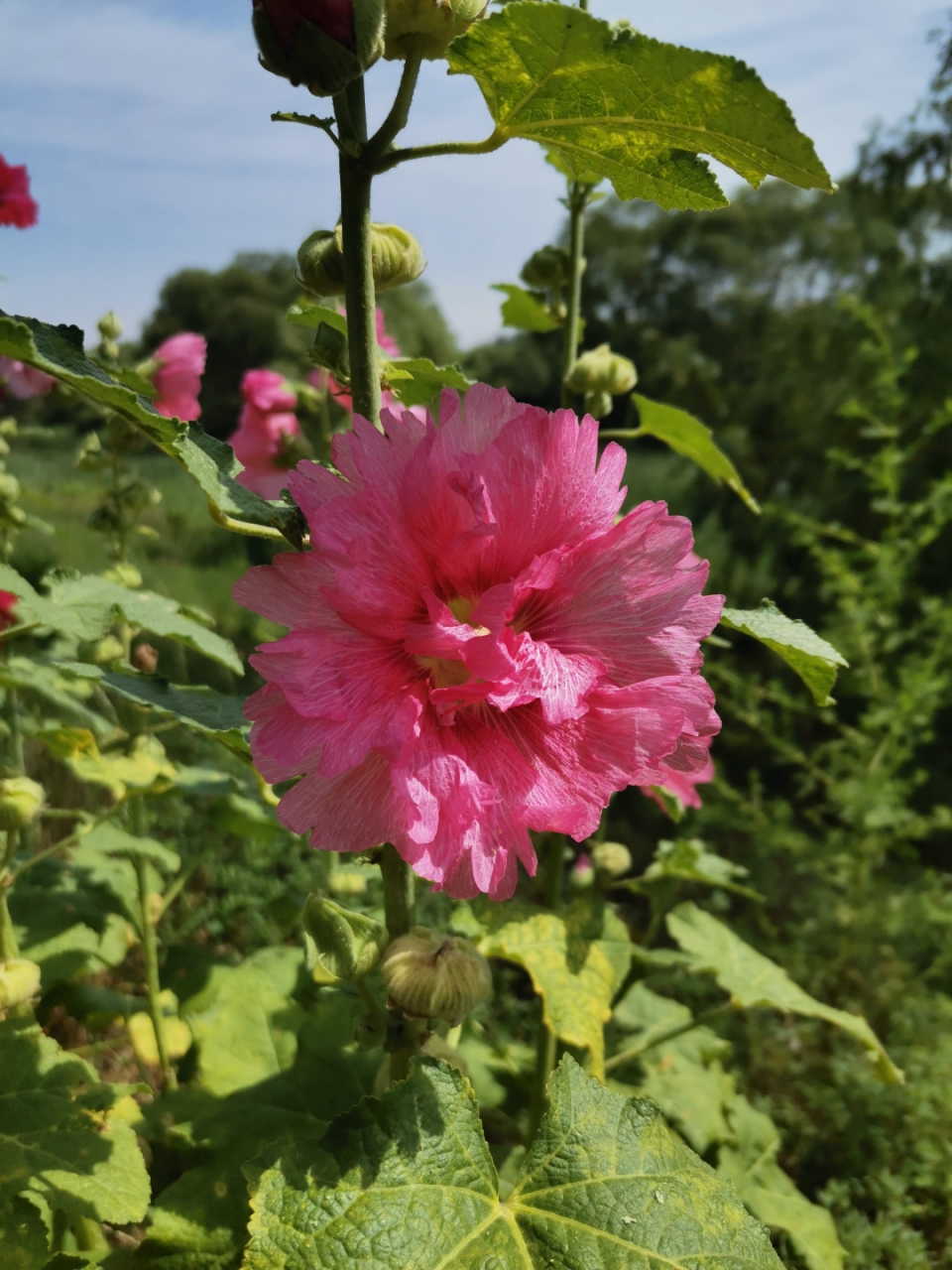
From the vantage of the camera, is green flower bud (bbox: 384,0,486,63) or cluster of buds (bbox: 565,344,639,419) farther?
cluster of buds (bbox: 565,344,639,419)

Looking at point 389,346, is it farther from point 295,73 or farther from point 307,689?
point 307,689

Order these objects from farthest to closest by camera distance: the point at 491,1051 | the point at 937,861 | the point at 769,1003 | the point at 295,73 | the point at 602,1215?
the point at 937,861
the point at 491,1051
the point at 769,1003
the point at 602,1215
the point at 295,73

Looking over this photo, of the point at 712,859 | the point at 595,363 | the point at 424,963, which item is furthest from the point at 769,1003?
the point at 595,363

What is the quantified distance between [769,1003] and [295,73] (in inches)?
48.0

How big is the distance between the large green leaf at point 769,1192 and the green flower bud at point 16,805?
3.17 feet

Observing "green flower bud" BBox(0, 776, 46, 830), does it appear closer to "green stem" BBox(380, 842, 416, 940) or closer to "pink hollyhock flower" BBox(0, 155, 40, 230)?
"green stem" BBox(380, 842, 416, 940)

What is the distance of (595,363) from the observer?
3.61ft

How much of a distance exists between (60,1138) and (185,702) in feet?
1.36

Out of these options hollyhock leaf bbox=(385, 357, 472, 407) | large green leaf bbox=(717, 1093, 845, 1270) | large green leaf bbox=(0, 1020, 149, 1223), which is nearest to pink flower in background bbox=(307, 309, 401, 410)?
hollyhock leaf bbox=(385, 357, 472, 407)

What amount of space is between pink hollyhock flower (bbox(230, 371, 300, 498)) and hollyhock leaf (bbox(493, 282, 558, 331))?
359 mm

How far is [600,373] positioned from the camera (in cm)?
110

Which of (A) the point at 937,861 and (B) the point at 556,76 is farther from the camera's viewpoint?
(A) the point at 937,861

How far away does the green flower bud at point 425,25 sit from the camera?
561mm

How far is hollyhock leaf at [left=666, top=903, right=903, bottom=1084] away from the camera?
4.13 feet
